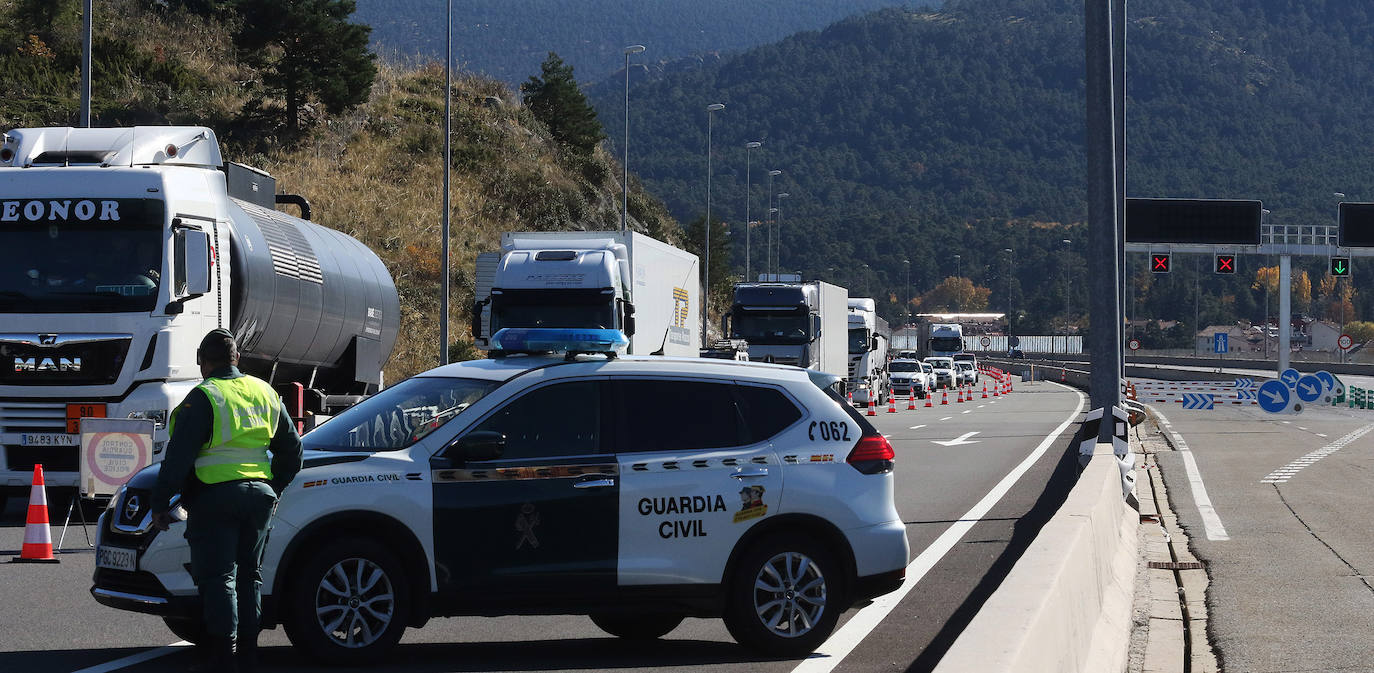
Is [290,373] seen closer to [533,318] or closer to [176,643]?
[533,318]

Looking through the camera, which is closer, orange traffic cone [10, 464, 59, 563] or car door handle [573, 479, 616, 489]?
car door handle [573, 479, 616, 489]

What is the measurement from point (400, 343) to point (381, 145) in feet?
53.9

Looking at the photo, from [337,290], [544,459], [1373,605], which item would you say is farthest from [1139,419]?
[544,459]

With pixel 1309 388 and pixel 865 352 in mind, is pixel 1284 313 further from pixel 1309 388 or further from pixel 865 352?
pixel 1309 388

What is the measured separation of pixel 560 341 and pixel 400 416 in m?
0.97

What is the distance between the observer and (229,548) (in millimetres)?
7434

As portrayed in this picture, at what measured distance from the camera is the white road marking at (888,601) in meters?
8.58

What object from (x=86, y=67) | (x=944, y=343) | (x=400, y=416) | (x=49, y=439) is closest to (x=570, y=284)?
(x=86, y=67)

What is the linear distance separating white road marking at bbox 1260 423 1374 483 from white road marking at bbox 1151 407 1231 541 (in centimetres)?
103

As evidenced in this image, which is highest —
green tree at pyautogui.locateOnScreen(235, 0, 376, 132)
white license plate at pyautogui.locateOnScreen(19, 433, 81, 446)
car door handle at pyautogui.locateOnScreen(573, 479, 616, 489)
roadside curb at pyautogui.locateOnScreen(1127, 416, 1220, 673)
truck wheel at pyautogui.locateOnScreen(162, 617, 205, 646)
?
green tree at pyautogui.locateOnScreen(235, 0, 376, 132)

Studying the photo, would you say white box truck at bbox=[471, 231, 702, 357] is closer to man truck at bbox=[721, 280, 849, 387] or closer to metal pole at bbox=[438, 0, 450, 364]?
metal pole at bbox=[438, 0, 450, 364]

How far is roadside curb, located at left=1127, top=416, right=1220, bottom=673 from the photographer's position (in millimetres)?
8992

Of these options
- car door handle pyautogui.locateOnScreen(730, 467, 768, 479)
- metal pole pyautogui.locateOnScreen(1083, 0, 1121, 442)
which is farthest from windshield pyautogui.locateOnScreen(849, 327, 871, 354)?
car door handle pyautogui.locateOnScreen(730, 467, 768, 479)

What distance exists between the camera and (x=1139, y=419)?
28750 mm
